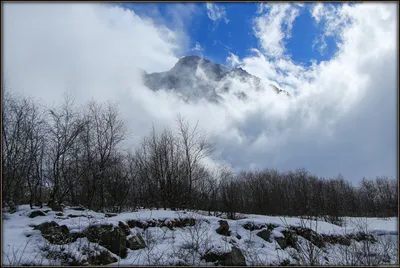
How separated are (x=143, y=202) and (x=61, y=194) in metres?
10.3

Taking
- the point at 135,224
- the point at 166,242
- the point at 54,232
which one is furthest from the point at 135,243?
the point at 54,232

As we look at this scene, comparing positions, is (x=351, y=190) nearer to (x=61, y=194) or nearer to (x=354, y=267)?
(x=61, y=194)

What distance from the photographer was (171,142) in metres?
29.5

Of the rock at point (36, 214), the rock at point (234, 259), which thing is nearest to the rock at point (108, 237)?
the rock at point (36, 214)

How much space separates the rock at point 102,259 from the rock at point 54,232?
5.13 feet

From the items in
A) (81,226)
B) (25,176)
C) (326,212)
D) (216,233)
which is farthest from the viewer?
(326,212)

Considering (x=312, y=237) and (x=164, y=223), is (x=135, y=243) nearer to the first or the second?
(x=164, y=223)

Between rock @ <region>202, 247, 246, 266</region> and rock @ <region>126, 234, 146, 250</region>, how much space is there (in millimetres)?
2941

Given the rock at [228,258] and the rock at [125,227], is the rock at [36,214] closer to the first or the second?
the rock at [125,227]

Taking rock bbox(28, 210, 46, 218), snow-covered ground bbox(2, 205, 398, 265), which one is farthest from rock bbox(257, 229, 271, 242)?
rock bbox(28, 210, 46, 218)

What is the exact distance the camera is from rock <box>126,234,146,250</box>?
456 inches

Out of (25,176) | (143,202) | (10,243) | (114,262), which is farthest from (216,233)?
(143,202)

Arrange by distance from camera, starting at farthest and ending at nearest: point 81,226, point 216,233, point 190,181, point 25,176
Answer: point 190,181 < point 25,176 < point 216,233 < point 81,226

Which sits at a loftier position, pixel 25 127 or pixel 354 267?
pixel 25 127
